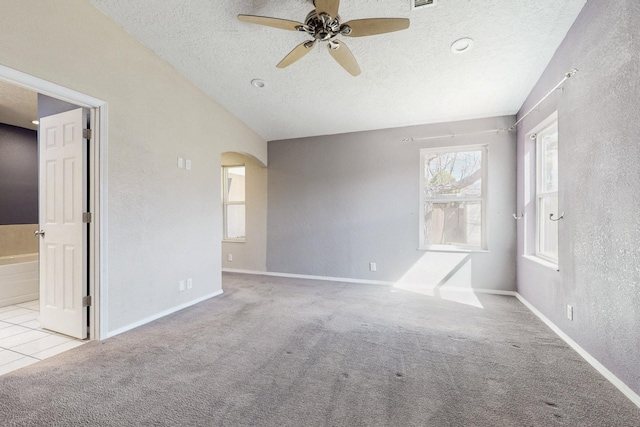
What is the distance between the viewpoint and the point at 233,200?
5.65 meters

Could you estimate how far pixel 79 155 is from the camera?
8.25 feet

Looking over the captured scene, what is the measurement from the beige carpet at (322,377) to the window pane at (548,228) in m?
0.81

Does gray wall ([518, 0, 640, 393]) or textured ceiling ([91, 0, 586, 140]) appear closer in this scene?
gray wall ([518, 0, 640, 393])

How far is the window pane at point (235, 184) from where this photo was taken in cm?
563

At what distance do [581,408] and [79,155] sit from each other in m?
4.24

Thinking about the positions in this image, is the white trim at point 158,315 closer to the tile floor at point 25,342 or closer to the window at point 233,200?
the tile floor at point 25,342

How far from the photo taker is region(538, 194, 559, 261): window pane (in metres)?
2.97

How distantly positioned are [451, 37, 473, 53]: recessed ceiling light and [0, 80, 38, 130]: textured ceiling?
4703 millimetres

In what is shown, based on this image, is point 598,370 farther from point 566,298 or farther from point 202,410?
point 202,410

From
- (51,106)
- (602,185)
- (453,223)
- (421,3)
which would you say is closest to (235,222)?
(51,106)

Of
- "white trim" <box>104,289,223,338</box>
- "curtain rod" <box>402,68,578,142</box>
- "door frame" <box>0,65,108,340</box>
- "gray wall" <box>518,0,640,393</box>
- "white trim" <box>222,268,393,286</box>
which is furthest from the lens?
"white trim" <box>222,268,393,286</box>

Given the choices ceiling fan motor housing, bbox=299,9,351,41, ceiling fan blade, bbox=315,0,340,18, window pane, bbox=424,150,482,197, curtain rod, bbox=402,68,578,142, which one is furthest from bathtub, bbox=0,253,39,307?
window pane, bbox=424,150,482,197

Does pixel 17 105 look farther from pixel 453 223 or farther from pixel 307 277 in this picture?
pixel 453 223

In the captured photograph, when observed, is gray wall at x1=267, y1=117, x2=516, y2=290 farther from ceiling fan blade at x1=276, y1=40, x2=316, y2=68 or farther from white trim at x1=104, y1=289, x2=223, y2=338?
ceiling fan blade at x1=276, y1=40, x2=316, y2=68
